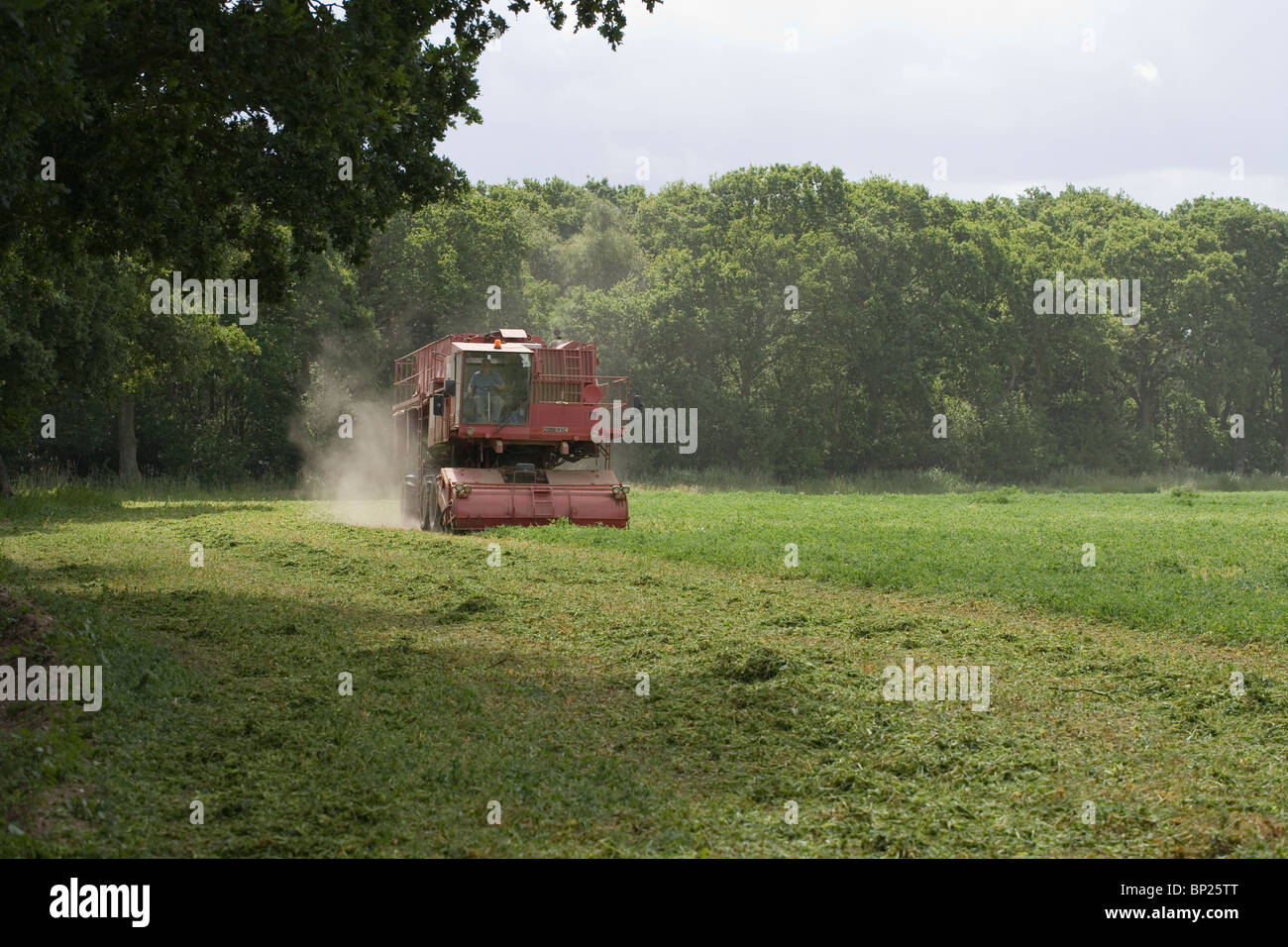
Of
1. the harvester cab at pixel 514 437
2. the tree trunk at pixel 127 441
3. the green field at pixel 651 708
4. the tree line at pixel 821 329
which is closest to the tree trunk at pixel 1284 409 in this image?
the tree line at pixel 821 329

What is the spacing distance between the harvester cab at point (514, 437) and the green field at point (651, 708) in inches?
179

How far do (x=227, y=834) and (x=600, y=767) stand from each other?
6.87 ft

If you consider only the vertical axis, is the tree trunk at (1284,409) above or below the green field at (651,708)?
above

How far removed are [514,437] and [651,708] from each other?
15.3 m

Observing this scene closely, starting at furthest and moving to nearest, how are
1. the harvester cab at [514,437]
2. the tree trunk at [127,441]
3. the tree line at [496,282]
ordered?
the tree trunk at [127,441]
the harvester cab at [514,437]
the tree line at [496,282]

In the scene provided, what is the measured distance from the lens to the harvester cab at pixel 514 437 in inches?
904

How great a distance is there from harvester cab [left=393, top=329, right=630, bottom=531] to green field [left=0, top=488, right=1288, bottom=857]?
15.0 ft

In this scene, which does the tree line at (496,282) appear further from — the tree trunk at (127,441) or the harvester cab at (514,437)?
the harvester cab at (514,437)

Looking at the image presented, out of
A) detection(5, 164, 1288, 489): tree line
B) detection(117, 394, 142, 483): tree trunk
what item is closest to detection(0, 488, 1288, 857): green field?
detection(5, 164, 1288, 489): tree line

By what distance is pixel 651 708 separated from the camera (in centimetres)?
890

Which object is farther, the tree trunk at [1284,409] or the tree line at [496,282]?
the tree trunk at [1284,409]

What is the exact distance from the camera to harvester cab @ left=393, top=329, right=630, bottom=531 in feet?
75.4

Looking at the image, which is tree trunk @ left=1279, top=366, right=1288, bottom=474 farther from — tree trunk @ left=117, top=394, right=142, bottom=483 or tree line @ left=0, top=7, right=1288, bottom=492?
tree trunk @ left=117, top=394, right=142, bottom=483
